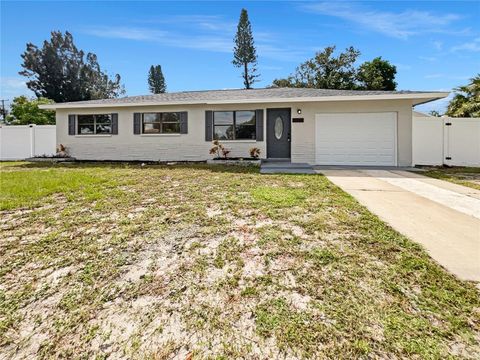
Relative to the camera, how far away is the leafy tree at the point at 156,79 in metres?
44.7

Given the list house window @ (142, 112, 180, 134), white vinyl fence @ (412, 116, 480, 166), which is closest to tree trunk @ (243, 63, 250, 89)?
house window @ (142, 112, 180, 134)

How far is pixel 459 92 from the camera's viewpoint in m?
14.1

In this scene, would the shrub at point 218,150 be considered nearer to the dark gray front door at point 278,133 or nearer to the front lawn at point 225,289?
the dark gray front door at point 278,133

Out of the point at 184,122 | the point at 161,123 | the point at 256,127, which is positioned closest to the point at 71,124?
the point at 161,123

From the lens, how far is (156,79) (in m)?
44.9

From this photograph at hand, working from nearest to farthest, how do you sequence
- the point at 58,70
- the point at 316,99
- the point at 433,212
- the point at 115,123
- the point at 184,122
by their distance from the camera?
1. the point at 433,212
2. the point at 316,99
3. the point at 184,122
4. the point at 115,123
5. the point at 58,70

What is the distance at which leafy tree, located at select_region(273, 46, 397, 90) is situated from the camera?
25.8 m

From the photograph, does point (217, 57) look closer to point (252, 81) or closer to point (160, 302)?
point (252, 81)

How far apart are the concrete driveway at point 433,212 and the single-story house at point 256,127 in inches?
145

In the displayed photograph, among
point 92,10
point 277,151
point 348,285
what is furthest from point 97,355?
point 92,10

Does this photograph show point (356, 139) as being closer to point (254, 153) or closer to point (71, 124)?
point (254, 153)

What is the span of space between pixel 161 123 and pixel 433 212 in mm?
10448

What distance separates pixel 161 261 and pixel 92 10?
46.6 feet

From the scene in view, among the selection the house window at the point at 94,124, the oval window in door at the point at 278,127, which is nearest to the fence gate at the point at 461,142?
the oval window in door at the point at 278,127
